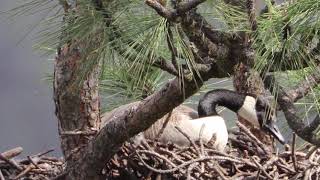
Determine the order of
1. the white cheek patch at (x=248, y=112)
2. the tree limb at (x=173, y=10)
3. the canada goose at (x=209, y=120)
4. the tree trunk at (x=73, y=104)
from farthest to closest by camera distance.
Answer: the white cheek patch at (x=248, y=112)
the canada goose at (x=209, y=120)
the tree trunk at (x=73, y=104)
the tree limb at (x=173, y=10)

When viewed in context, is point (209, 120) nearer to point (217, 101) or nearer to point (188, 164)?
point (217, 101)

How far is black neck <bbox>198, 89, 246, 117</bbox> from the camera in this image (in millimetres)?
2506

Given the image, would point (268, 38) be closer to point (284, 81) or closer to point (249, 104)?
point (284, 81)

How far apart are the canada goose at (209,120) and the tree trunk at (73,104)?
12cm

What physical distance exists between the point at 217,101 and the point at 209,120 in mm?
126

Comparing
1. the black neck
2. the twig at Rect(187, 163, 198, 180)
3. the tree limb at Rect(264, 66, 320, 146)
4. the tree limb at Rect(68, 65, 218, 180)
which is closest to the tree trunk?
the tree limb at Rect(68, 65, 218, 180)

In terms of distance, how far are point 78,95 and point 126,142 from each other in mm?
159

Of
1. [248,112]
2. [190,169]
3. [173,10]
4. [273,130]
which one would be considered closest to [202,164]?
[190,169]

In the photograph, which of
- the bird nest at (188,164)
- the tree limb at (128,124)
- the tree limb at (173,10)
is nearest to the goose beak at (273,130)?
the bird nest at (188,164)

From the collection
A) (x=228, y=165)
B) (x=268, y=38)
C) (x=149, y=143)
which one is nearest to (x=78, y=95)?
(x=149, y=143)

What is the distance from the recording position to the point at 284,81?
1846mm

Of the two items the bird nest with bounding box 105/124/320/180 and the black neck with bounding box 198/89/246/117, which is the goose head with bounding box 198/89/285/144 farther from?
the bird nest with bounding box 105/124/320/180

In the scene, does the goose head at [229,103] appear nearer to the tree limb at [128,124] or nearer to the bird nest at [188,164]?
the bird nest at [188,164]

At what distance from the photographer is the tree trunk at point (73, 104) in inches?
79.4
